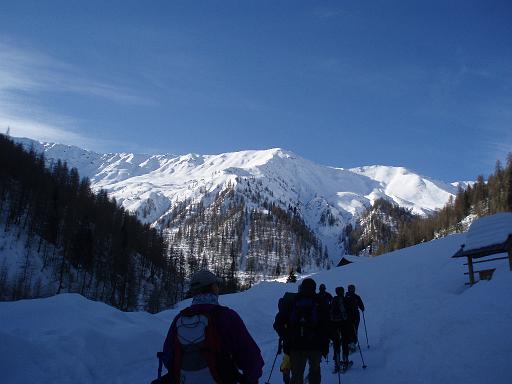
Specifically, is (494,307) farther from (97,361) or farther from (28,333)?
(28,333)

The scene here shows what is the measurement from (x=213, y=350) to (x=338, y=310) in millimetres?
8416

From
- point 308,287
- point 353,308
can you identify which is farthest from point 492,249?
point 308,287

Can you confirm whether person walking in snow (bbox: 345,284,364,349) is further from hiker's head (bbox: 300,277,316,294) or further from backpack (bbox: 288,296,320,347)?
hiker's head (bbox: 300,277,316,294)

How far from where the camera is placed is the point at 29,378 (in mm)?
9211

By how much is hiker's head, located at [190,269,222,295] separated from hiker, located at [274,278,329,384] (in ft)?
9.35

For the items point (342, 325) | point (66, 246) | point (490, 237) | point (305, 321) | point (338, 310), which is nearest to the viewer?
point (305, 321)

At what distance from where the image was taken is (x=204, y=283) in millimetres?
4762

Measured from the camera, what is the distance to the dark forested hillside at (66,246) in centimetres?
6850

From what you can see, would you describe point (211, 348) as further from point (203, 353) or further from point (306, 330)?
point (306, 330)

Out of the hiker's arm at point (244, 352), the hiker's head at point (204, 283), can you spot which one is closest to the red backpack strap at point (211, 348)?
the hiker's arm at point (244, 352)

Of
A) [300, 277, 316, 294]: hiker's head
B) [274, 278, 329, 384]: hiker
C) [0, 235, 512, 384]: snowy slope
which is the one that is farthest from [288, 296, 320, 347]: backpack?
[0, 235, 512, 384]: snowy slope

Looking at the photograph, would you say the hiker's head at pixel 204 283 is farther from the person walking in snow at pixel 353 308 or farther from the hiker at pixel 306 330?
the person walking in snow at pixel 353 308

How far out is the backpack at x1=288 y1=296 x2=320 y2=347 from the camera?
7438 millimetres

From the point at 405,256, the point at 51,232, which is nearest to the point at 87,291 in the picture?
the point at 51,232
